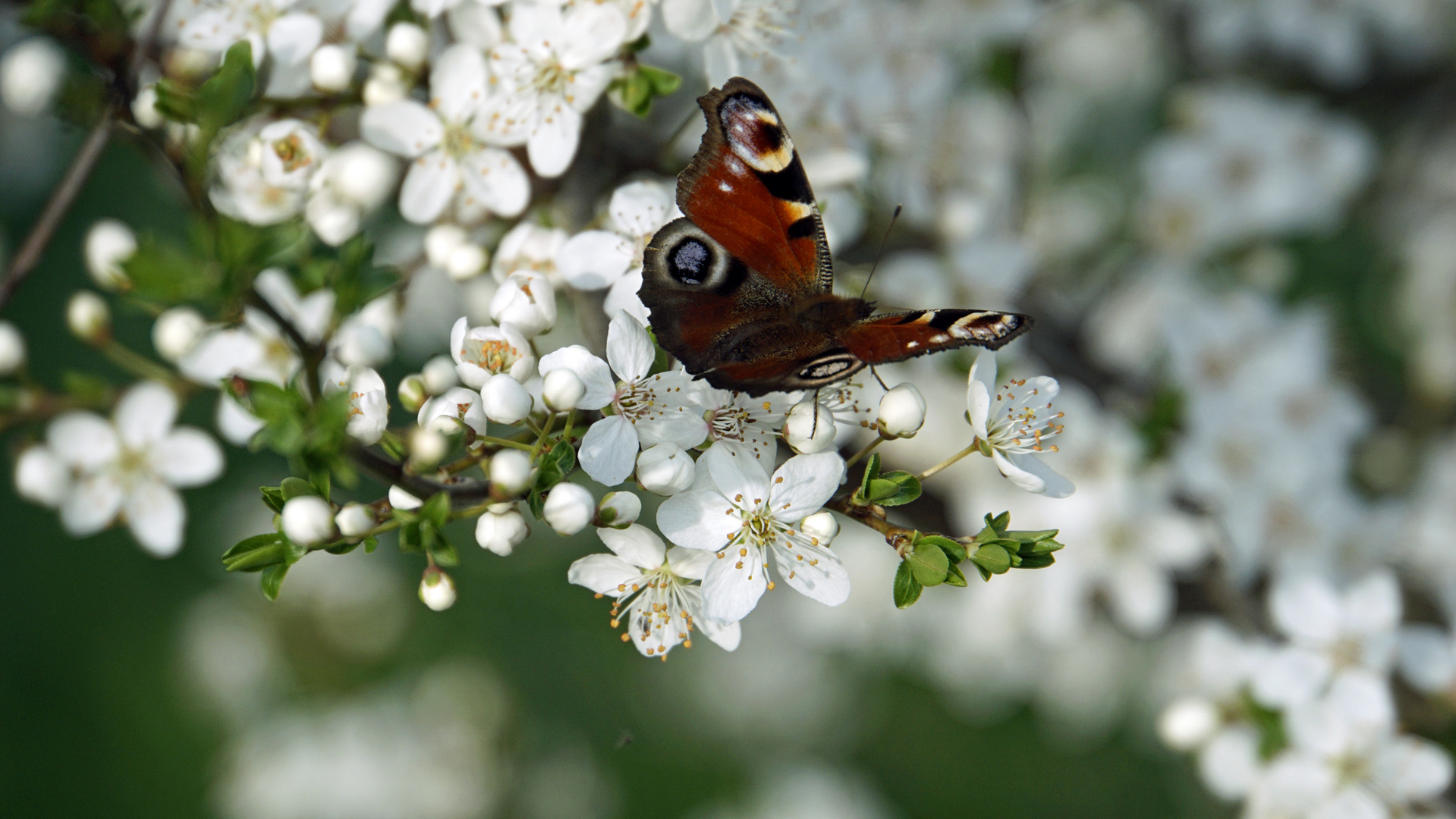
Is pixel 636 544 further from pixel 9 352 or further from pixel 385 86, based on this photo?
pixel 9 352

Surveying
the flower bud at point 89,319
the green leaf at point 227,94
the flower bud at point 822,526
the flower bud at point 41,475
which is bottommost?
the flower bud at point 41,475

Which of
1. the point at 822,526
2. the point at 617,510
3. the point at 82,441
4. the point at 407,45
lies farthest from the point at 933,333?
the point at 82,441

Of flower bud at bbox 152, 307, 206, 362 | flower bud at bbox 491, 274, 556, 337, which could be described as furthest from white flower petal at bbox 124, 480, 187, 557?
flower bud at bbox 491, 274, 556, 337

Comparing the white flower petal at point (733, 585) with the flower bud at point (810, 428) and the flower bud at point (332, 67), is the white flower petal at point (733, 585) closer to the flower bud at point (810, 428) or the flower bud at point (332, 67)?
the flower bud at point (810, 428)

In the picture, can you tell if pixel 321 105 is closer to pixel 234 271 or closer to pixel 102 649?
pixel 234 271

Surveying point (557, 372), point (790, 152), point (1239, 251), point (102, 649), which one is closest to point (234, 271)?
point (557, 372)

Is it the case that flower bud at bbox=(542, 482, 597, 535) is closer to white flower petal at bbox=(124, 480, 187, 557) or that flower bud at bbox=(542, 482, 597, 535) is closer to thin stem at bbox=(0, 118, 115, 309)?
thin stem at bbox=(0, 118, 115, 309)

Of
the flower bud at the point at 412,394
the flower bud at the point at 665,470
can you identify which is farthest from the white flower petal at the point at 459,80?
the flower bud at the point at 665,470
